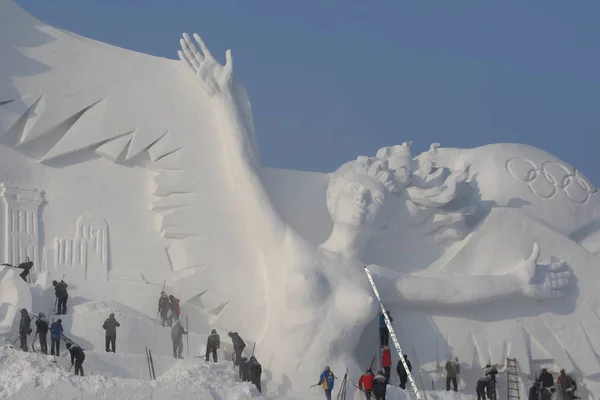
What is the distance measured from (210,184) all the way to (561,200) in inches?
247

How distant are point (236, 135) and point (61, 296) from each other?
150 inches

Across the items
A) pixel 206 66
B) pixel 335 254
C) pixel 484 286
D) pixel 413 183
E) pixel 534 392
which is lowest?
pixel 534 392

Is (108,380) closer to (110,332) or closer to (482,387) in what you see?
(110,332)

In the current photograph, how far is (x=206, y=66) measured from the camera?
1914cm

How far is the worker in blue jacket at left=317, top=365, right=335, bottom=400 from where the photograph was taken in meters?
15.9

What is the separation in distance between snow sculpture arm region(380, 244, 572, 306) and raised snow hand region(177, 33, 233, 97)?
13.5 ft

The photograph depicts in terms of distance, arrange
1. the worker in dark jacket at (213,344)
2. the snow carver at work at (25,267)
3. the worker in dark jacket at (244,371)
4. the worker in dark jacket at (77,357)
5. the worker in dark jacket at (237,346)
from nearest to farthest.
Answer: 1. the worker in dark jacket at (77,357)
2. the worker in dark jacket at (244,371)
3. the worker in dark jacket at (213,344)
4. the worker in dark jacket at (237,346)
5. the snow carver at work at (25,267)

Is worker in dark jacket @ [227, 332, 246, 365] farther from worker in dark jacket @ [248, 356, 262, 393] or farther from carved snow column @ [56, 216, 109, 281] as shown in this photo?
carved snow column @ [56, 216, 109, 281]

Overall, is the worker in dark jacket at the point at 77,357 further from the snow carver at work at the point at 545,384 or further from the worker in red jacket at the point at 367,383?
the snow carver at work at the point at 545,384

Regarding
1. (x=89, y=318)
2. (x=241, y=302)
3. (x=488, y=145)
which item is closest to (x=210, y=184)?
(x=241, y=302)

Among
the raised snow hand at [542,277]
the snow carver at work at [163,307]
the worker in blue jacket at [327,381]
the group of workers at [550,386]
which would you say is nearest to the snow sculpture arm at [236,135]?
the snow carver at work at [163,307]

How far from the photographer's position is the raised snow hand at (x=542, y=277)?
19.3 meters

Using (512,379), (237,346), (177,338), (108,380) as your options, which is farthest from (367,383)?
(512,379)

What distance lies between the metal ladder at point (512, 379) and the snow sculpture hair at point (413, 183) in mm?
2230
